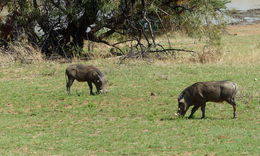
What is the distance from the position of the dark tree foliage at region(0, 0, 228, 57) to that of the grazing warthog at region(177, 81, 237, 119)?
10.6 metres

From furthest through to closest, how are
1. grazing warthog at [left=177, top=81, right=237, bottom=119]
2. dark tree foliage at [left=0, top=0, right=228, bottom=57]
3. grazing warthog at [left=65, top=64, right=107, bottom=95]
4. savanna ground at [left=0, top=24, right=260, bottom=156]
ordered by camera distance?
dark tree foliage at [left=0, top=0, right=228, bottom=57] → grazing warthog at [left=65, top=64, right=107, bottom=95] → grazing warthog at [left=177, top=81, right=237, bottom=119] → savanna ground at [left=0, top=24, right=260, bottom=156]

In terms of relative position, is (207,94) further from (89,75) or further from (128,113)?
(89,75)

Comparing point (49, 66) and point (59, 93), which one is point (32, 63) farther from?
point (59, 93)

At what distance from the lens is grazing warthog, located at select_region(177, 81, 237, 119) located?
39.2ft

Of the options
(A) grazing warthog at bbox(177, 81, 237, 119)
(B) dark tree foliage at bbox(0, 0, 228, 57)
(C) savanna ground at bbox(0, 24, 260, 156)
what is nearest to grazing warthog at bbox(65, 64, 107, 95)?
(C) savanna ground at bbox(0, 24, 260, 156)

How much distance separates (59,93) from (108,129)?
472cm

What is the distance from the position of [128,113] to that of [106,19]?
1133cm

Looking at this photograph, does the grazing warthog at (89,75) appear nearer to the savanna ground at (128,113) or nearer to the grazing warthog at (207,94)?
the savanna ground at (128,113)

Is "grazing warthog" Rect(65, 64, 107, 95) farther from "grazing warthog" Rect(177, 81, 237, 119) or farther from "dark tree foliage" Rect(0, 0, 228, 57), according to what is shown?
"dark tree foliage" Rect(0, 0, 228, 57)

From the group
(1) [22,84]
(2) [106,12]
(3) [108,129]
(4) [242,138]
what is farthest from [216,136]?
(2) [106,12]

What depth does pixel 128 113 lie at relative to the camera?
1355 centimetres

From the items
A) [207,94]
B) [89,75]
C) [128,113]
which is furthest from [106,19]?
[207,94]

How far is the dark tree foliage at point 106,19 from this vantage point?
23.2 metres

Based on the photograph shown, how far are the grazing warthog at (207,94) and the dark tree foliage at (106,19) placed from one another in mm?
10639
